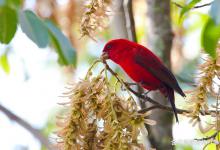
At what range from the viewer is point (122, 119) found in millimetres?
1907

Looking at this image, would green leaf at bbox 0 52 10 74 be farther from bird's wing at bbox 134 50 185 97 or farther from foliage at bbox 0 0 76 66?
bird's wing at bbox 134 50 185 97

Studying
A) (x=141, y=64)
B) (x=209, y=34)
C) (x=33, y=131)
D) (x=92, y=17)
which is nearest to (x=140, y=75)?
(x=141, y=64)

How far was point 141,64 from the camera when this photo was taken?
10.2 ft

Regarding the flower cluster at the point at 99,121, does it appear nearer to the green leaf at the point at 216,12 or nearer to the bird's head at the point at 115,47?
the green leaf at the point at 216,12

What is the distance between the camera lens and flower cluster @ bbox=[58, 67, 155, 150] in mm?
1853

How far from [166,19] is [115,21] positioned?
288 millimetres

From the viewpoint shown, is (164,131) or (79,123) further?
(164,131)

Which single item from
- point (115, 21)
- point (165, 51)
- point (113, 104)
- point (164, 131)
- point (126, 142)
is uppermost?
point (115, 21)

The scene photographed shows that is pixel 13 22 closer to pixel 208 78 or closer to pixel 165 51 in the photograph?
pixel 208 78

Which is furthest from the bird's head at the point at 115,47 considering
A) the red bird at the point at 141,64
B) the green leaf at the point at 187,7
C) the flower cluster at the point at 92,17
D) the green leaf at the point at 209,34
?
the green leaf at the point at 209,34

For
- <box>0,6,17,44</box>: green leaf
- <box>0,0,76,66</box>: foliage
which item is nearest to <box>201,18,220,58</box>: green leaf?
<box>0,0,76,66</box>: foliage

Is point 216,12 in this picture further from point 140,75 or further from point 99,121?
point 140,75

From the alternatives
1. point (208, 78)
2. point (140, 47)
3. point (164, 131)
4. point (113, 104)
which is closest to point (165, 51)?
point (140, 47)

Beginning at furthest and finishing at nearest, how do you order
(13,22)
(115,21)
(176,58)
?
(176,58) < (115,21) < (13,22)
